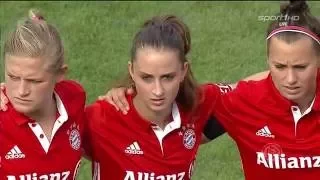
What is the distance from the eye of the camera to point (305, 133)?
4.38m

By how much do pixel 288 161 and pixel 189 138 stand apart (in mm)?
515

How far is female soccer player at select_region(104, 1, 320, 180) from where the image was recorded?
4.23 meters

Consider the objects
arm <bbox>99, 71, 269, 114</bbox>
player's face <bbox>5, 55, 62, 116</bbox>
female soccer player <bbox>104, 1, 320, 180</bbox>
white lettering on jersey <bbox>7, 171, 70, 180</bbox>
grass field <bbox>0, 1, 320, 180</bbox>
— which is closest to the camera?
player's face <bbox>5, 55, 62, 116</bbox>

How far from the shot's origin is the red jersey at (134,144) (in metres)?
4.36

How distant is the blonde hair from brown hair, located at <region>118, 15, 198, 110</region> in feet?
1.28

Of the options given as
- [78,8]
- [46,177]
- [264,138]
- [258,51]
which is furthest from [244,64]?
[46,177]

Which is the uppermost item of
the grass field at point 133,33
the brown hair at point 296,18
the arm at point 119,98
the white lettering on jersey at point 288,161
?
the grass field at point 133,33

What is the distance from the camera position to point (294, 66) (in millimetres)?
4176

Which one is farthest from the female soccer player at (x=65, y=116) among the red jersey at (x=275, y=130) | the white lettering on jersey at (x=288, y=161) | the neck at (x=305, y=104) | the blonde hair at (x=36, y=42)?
the neck at (x=305, y=104)

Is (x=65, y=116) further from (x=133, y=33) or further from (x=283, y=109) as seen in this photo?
(x=133, y=33)

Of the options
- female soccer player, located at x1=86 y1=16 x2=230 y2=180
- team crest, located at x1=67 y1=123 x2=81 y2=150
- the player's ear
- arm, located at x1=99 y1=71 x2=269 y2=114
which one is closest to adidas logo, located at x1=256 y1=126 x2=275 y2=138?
female soccer player, located at x1=86 y1=16 x2=230 y2=180

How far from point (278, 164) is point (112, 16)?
4.44 metres

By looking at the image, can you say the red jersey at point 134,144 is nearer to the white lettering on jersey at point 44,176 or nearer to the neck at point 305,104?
the white lettering on jersey at point 44,176

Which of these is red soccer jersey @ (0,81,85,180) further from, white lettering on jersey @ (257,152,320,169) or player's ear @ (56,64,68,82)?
white lettering on jersey @ (257,152,320,169)
